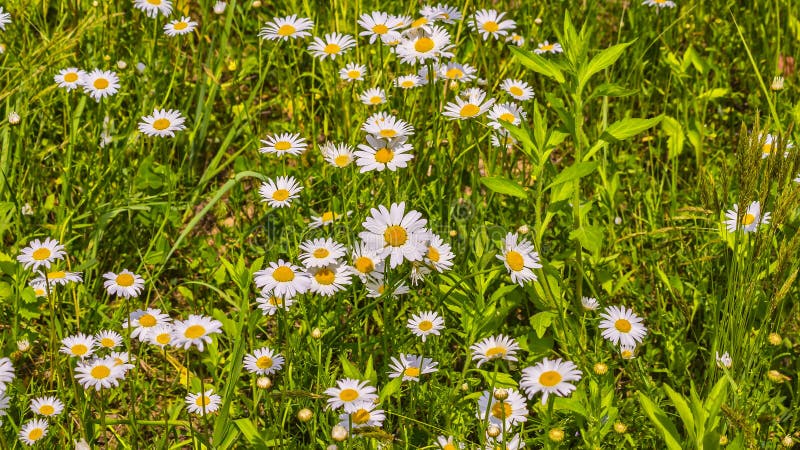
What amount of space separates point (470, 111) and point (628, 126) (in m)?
0.58

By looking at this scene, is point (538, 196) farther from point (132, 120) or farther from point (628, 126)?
point (132, 120)

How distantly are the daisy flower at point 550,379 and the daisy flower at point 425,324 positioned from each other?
0.40 meters

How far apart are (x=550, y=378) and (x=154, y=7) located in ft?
7.80

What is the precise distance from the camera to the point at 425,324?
2.41 metres

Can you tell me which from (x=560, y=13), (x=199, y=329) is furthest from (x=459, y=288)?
(x=560, y=13)

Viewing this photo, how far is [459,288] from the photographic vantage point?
2.54 meters

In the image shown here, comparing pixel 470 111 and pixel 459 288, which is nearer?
pixel 459 288

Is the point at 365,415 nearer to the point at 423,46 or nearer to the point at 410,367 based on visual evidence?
the point at 410,367

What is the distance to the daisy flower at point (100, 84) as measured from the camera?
3.12 metres

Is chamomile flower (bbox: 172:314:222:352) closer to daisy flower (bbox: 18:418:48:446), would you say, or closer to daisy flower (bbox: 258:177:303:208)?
daisy flower (bbox: 18:418:48:446)

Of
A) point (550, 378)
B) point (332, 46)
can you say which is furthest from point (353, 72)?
point (550, 378)

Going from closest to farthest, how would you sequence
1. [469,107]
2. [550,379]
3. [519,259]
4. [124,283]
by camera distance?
1. [550,379]
2. [519,259]
3. [124,283]
4. [469,107]

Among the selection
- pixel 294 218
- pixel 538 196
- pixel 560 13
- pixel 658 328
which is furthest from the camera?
pixel 560 13

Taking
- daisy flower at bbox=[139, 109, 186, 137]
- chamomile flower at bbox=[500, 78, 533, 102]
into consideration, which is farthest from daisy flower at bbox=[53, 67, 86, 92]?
chamomile flower at bbox=[500, 78, 533, 102]
